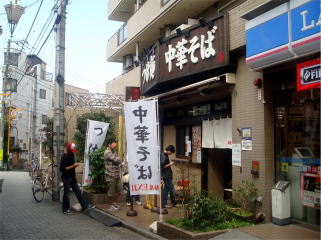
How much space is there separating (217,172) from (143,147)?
3.92 m

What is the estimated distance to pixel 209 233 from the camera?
670 centimetres

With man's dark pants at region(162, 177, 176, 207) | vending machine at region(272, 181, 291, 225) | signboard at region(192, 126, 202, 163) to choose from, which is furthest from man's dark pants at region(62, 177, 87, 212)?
vending machine at region(272, 181, 291, 225)

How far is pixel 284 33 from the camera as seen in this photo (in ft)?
21.8

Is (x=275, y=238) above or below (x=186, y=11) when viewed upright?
below

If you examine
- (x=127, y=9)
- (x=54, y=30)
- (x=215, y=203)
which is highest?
(x=127, y=9)

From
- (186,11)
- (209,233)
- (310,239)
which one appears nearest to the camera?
(310,239)

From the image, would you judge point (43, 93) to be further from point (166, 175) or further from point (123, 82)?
point (166, 175)

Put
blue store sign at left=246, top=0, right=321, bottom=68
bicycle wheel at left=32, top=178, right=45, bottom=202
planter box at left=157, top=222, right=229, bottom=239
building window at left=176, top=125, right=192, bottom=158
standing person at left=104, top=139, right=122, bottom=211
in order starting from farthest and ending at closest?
bicycle wheel at left=32, top=178, right=45, bottom=202, building window at left=176, top=125, right=192, bottom=158, standing person at left=104, top=139, right=122, bottom=211, planter box at left=157, top=222, right=229, bottom=239, blue store sign at left=246, top=0, right=321, bottom=68

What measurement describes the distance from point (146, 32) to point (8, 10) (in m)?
7.76

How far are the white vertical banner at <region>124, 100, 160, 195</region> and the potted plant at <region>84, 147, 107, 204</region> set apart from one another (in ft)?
10.8

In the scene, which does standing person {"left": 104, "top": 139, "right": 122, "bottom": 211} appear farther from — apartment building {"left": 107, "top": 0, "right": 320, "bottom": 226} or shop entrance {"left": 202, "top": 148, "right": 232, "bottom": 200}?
shop entrance {"left": 202, "top": 148, "right": 232, "bottom": 200}

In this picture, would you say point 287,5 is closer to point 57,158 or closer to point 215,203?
point 215,203

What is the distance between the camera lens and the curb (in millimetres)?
7674

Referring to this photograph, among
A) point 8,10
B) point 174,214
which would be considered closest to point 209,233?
point 174,214
